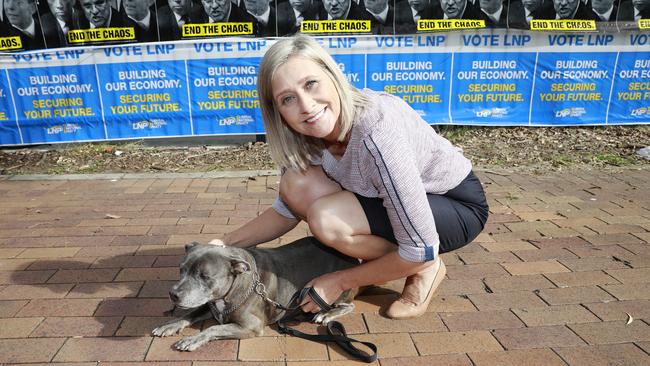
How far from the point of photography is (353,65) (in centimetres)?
687

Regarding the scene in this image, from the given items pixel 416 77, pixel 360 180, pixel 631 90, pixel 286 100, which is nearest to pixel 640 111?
A: pixel 631 90

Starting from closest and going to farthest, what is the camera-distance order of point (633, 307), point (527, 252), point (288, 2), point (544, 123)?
1. point (633, 307)
2. point (527, 252)
3. point (288, 2)
4. point (544, 123)

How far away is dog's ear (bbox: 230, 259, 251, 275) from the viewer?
8.11ft

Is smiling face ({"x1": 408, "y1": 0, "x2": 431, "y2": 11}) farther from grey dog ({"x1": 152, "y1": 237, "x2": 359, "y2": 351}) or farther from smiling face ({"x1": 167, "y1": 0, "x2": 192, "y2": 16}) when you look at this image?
grey dog ({"x1": 152, "y1": 237, "x2": 359, "y2": 351})

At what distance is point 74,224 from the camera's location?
4258 millimetres

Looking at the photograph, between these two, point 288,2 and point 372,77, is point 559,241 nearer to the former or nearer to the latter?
point 372,77

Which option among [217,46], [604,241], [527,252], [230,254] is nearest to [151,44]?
[217,46]

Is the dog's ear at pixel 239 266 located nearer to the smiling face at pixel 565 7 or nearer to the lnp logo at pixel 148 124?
the lnp logo at pixel 148 124

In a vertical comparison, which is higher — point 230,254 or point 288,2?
point 288,2

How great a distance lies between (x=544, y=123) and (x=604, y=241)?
13.4 ft

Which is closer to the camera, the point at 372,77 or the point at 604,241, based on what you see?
the point at 604,241

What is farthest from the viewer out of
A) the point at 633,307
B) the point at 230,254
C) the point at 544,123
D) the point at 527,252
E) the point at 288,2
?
the point at 544,123

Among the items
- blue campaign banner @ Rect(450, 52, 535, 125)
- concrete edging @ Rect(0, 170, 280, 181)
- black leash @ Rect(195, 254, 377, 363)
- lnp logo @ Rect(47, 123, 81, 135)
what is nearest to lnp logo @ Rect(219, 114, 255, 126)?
concrete edging @ Rect(0, 170, 280, 181)

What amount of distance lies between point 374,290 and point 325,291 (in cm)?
54
